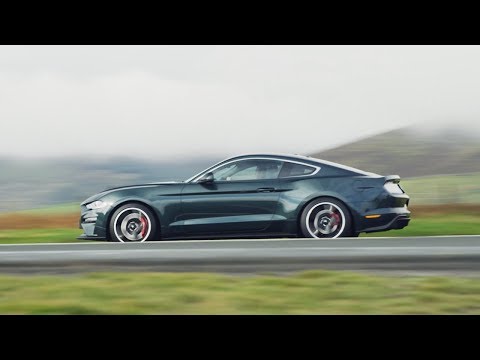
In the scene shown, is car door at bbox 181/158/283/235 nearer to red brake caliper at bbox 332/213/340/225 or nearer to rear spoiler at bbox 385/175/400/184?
red brake caliper at bbox 332/213/340/225

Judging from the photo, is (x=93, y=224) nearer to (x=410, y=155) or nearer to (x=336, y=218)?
(x=336, y=218)

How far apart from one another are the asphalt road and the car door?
116 cm

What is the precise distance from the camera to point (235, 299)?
5.93m

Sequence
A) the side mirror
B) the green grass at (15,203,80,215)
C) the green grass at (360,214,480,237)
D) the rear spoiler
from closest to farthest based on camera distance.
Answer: the rear spoiler < the side mirror < the green grass at (360,214,480,237) < the green grass at (15,203,80,215)

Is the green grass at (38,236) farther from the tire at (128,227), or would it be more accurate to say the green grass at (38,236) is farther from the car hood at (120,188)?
the tire at (128,227)

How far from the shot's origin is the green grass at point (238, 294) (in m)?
5.62

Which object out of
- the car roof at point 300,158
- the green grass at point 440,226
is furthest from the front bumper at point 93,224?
the green grass at point 440,226

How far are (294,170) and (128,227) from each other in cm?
263

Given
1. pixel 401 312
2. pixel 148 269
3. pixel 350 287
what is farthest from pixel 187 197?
pixel 401 312

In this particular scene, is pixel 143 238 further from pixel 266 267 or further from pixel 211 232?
pixel 266 267

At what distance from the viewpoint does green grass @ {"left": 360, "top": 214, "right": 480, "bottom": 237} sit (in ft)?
40.2

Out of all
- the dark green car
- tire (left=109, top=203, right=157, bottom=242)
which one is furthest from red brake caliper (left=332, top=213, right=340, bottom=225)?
tire (left=109, top=203, right=157, bottom=242)
